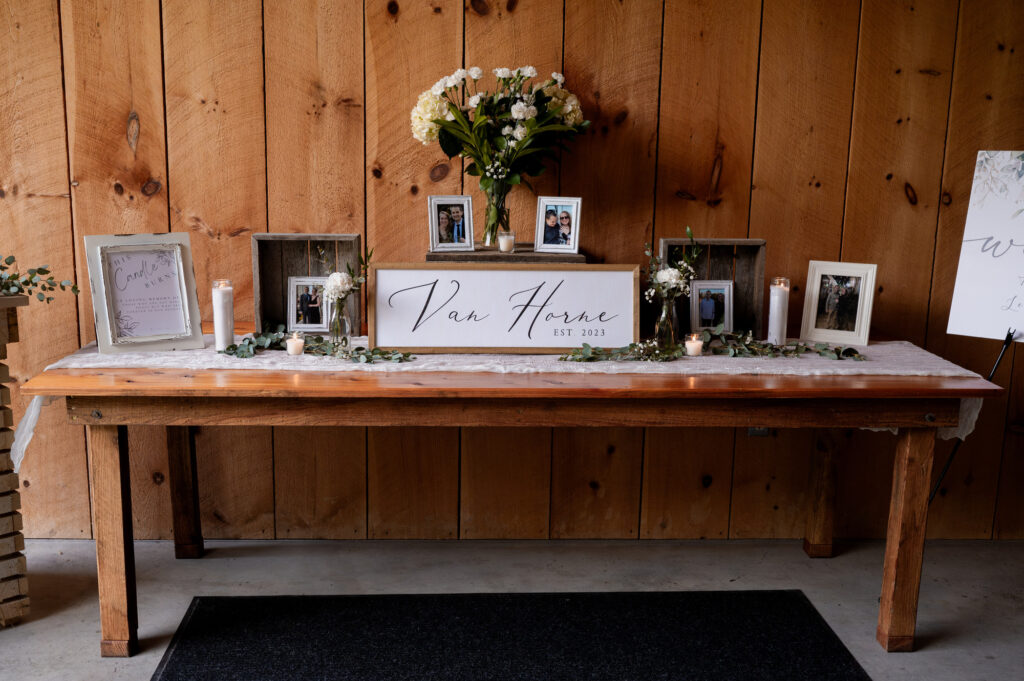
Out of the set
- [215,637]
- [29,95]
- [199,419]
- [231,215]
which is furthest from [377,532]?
[29,95]

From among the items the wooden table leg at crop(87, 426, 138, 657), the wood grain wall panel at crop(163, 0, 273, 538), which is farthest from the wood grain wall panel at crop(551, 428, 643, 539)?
the wooden table leg at crop(87, 426, 138, 657)

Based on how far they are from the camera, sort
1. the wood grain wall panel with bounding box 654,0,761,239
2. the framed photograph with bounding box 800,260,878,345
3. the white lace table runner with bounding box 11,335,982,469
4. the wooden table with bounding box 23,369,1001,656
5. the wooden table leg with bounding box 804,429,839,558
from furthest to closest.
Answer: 1. the wooden table leg with bounding box 804,429,839,558
2. the wood grain wall panel with bounding box 654,0,761,239
3. the framed photograph with bounding box 800,260,878,345
4. the white lace table runner with bounding box 11,335,982,469
5. the wooden table with bounding box 23,369,1001,656

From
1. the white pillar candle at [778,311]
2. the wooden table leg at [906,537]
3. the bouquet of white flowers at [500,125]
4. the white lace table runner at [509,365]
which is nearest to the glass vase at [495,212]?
the bouquet of white flowers at [500,125]

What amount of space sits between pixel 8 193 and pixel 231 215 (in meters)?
0.62

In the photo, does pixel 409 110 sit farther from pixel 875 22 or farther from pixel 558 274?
pixel 875 22

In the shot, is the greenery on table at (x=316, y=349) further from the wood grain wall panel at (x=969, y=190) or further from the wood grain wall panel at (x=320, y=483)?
the wood grain wall panel at (x=969, y=190)

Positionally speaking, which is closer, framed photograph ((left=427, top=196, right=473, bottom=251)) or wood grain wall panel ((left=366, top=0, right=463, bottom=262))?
framed photograph ((left=427, top=196, right=473, bottom=251))

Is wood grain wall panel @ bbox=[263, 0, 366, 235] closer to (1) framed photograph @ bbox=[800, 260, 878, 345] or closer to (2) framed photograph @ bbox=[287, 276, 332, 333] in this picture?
(2) framed photograph @ bbox=[287, 276, 332, 333]

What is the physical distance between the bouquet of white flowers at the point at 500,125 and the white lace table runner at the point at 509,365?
461 millimetres

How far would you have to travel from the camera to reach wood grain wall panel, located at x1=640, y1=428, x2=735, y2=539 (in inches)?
99.0

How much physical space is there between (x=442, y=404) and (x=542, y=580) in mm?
795

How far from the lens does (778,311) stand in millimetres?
2123

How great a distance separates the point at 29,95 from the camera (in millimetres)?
2227

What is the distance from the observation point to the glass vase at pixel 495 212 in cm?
214
